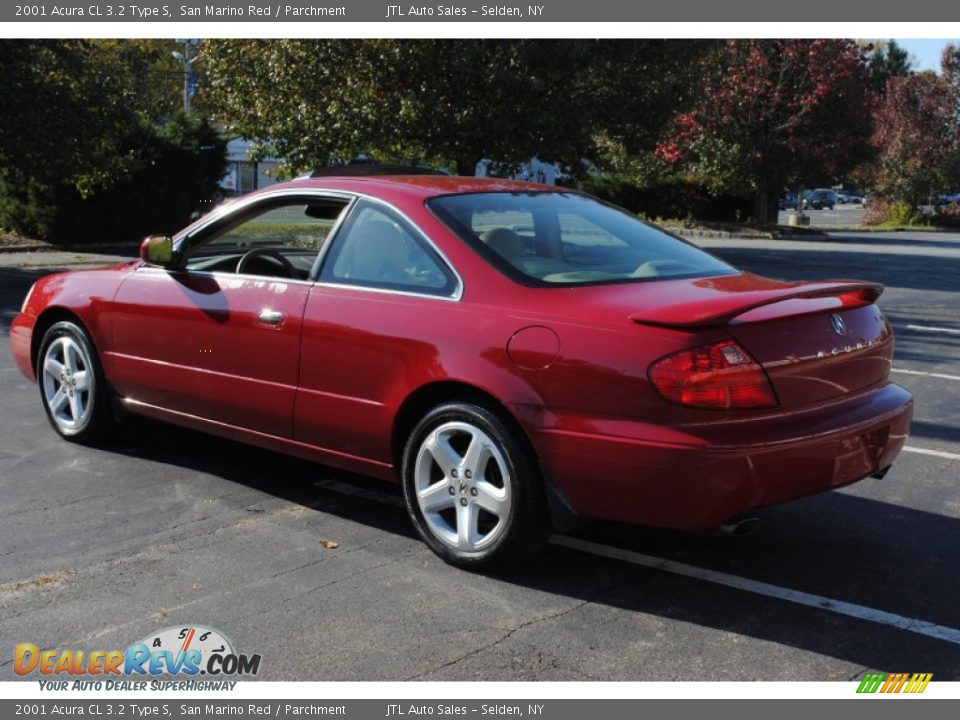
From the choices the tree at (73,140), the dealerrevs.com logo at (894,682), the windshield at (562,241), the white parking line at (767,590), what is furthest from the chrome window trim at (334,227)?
the tree at (73,140)

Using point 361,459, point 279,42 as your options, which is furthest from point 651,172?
point 361,459

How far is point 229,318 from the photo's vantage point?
208 inches

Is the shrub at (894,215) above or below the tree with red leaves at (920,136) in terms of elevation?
below

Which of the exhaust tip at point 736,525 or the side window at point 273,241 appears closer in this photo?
the exhaust tip at point 736,525

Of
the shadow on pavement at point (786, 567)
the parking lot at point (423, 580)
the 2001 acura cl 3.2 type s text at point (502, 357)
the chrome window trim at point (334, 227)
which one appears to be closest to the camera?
the parking lot at point (423, 580)

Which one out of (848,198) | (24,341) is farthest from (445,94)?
(848,198)

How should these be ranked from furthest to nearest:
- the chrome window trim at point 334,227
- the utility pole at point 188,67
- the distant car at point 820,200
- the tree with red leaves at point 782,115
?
the distant car at point 820,200, the utility pole at point 188,67, the tree with red leaves at point 782,115, the chrome window trim at point 334,227

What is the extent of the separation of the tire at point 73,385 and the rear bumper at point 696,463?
300cm

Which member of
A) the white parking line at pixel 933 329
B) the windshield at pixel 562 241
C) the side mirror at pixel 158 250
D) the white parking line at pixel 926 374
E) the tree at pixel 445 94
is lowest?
the white parking line at pixel 933 329

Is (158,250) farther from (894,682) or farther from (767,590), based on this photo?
(894,682)

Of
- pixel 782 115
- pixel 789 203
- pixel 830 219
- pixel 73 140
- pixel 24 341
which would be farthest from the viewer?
pixel 789 203

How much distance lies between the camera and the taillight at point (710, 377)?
3.92m

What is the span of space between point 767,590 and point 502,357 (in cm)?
134

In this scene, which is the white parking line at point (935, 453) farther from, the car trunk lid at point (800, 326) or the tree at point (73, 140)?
the tree at point (73, 140)
